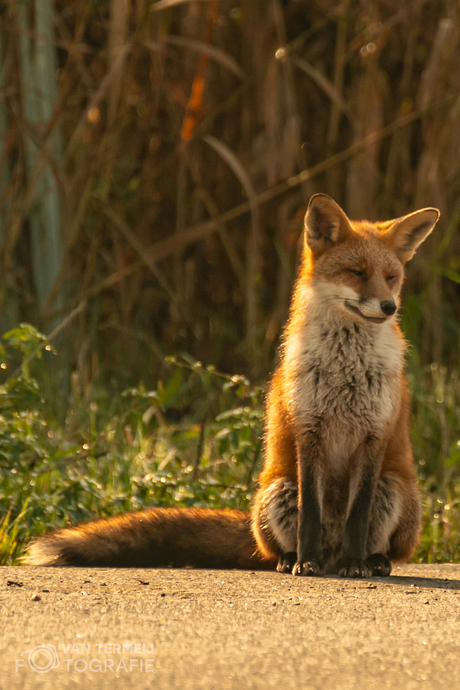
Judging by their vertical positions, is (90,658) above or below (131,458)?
below

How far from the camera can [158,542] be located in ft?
12.6

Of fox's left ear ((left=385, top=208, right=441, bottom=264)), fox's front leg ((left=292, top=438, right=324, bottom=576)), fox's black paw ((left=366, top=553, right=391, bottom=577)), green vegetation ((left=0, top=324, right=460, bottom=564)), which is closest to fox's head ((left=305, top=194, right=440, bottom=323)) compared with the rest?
fox's left ear ((left=385, top=208, right=441, bottom=264))

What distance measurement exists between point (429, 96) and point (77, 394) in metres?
3.62

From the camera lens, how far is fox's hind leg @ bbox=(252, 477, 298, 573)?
3.78 metres

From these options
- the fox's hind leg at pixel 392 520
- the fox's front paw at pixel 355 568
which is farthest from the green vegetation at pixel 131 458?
the fox's front paw at pixel 355 568

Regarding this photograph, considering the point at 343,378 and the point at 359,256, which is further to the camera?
the point at 359,256

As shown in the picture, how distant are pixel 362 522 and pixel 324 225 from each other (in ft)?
4.63

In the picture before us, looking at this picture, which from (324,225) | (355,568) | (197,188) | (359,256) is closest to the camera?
(355,568)

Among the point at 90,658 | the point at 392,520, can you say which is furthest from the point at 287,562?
the point at 90,658

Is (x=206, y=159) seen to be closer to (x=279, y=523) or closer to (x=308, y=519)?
(x=279, y=523)

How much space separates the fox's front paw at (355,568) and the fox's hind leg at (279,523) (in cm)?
28

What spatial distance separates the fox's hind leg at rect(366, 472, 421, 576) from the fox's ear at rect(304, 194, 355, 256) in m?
1.12

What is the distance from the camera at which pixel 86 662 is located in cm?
207

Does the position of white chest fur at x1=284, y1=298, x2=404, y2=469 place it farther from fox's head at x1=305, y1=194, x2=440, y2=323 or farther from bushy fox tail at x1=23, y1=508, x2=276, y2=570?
bushy fox tail at x1=23, y1=508, x2=276, y2=570
